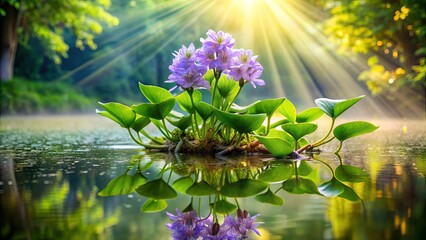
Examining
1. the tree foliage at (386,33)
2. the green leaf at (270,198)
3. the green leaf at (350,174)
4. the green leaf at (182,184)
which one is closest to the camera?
the green leaf at (270,198)

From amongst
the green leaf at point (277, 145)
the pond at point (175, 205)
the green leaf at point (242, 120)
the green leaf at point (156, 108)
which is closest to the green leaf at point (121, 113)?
the green leaf at point (156, 108)

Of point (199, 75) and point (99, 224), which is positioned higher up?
point (199, 75)

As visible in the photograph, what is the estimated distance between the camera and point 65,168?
2.49 metres

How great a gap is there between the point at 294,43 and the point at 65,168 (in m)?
25.3

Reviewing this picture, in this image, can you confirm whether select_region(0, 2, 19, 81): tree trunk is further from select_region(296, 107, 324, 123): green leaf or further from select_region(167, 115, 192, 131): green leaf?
select_region(296, 107, 324, 123): green leaf

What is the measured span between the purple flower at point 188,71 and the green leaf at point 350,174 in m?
0.86

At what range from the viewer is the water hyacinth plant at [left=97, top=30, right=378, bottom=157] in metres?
2.87

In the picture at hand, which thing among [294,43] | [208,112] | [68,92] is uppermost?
[294,43]

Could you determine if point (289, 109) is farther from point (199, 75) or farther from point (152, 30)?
point (152, 30)

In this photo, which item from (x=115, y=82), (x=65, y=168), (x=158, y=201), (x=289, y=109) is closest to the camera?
(x=158, y=201)

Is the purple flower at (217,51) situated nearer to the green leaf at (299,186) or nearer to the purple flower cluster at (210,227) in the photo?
the green leaf at (299,186)

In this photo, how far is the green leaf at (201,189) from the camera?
170 centimetres

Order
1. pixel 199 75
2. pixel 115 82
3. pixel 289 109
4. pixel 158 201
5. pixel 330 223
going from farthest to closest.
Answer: pixel 115 82 → pixel 289 109 → pixel 199 75 → pixel 158 201 → pixel 330 223

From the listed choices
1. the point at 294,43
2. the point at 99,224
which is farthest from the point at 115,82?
the point at 99,224
